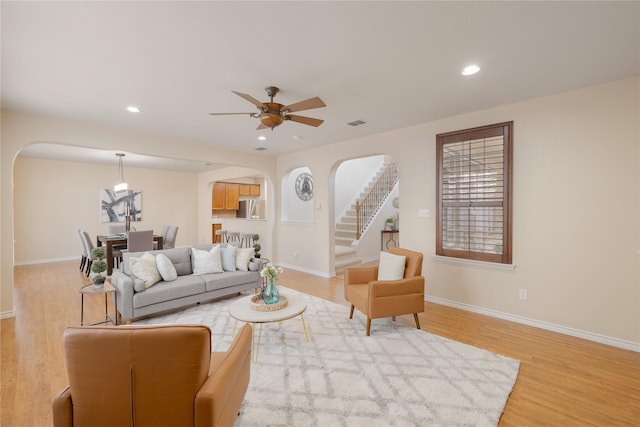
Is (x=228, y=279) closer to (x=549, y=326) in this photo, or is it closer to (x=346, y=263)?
(x=346, y=263)

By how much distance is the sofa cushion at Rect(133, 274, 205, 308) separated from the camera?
10.9ft

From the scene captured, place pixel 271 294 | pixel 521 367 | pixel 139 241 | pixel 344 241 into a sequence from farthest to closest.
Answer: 1. pixel 344 241
2. pixel 139 241
3. pixel 271 294
4. pixel 521 367

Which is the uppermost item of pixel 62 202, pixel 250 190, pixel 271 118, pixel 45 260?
pixel 271 118

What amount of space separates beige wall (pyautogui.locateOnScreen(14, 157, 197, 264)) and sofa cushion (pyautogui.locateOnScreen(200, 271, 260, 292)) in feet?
19.4

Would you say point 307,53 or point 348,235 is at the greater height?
point 307,53

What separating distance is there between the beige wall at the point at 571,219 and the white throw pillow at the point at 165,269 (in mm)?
3743

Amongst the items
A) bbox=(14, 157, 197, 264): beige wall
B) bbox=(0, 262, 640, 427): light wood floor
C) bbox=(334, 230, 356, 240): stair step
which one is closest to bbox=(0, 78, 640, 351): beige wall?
bbox=(0, 262, 640, 427): light wood floor

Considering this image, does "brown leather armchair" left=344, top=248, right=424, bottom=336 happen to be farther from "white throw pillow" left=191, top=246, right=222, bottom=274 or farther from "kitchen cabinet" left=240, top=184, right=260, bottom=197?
"kitchen cabinet" left=240, top=184, right=260, bottom=197

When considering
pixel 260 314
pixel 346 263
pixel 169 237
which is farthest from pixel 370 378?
pixel 169 237

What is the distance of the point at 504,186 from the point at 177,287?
4.31 meters

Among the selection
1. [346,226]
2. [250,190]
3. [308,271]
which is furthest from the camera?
[250,190]

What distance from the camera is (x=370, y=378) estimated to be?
91.2 inches

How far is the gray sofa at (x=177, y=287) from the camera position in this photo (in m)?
3.29

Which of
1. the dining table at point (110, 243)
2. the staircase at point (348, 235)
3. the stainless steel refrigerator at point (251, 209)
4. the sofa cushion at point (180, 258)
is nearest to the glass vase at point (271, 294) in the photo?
the sofa cushion at point (180, 258)
